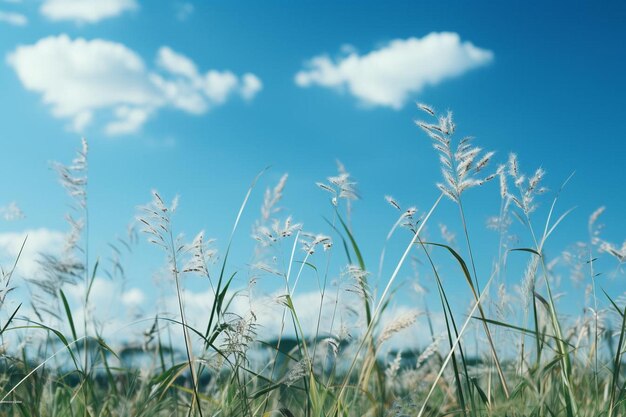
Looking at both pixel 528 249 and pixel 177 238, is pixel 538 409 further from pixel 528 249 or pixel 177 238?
pixel 177 238

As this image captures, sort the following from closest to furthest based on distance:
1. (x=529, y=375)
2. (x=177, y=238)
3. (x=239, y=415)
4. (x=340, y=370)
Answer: (x=177, y=238) → (x=239, y=415) → (x=529, y=375) → (x=340, y=370)

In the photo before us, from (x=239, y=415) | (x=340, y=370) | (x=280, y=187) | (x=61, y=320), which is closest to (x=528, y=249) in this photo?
(x=239, y=415)

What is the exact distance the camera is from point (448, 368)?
3.89 meters

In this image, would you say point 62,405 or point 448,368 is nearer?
point 62,405

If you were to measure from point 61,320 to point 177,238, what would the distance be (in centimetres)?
156

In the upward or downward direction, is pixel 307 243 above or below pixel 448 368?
above

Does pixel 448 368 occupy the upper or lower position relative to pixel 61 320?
lower

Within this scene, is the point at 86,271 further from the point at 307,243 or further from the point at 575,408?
the point at 575,408

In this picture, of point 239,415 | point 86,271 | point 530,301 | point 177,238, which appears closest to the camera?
point 177,238

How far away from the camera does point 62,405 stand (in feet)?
9.28

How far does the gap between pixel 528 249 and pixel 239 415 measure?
1.11 m

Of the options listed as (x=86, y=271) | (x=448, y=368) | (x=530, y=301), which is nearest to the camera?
(x=530, y=301)

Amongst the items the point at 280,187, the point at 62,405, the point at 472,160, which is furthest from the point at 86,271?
the point at 472,160

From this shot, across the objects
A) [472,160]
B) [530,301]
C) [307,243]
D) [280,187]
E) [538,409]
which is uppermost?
[280,187]
